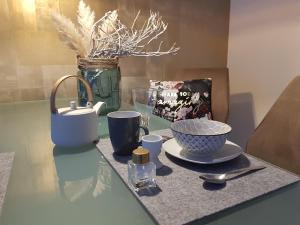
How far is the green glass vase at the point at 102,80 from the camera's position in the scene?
100cm

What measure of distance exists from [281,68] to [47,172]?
160 cm

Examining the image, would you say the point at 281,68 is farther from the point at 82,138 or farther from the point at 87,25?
the point at 82,138

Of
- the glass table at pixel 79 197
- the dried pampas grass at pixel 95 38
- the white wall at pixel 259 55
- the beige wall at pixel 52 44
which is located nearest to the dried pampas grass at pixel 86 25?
the dried pampas grass at pixel 95 38

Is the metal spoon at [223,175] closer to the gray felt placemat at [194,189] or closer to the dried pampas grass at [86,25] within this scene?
the gray felt placemat at [194,189]

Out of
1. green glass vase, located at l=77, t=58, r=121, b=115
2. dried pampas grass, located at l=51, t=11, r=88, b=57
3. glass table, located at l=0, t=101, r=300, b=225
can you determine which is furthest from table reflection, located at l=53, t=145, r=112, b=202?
dried pampas grass, located at l=51, t=11, r=88, b=57

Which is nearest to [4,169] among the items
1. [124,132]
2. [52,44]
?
[124,132]

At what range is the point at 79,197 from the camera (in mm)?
449

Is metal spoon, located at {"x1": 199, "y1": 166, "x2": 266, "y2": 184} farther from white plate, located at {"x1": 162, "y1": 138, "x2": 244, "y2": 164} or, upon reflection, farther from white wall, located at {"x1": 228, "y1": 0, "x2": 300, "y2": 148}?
white wall, located at {"x1": 228, "y1": 0, "x2": 300, "y2": 148}

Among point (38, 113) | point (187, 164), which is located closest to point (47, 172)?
point (187, 164)

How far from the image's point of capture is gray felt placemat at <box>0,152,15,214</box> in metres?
0.46

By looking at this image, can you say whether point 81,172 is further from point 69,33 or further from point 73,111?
point 69,33

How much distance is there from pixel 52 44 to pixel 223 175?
1204mm

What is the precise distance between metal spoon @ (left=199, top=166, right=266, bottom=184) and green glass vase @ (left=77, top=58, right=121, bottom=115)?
64 centimetres

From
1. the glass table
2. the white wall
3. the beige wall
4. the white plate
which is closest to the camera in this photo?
the glass table
